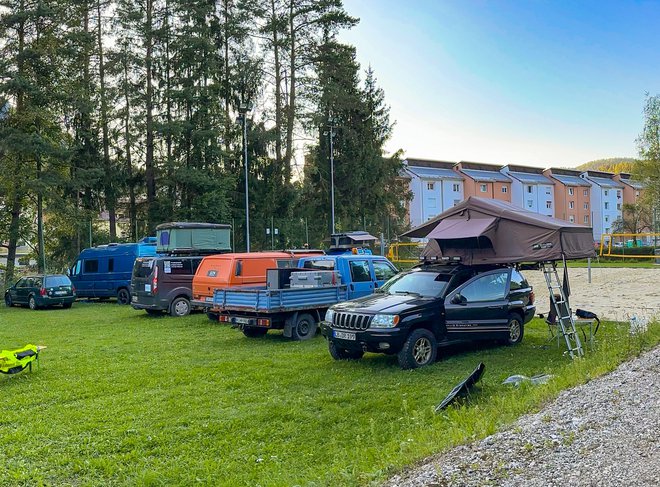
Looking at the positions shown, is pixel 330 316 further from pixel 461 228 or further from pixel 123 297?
pixel 123 297

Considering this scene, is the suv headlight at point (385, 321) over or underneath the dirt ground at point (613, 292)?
over

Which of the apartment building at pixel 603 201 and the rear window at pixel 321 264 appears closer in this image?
the rear window at pixel 321 264

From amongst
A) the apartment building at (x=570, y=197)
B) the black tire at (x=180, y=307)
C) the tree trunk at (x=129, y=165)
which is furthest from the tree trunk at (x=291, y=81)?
the apartment building at (x=570, y=197)

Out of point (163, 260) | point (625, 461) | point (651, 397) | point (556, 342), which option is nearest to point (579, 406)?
point (651, 397)

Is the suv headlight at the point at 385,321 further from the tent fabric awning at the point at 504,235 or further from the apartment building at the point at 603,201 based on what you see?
the apartment building at the point at 603,201

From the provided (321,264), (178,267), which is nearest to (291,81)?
(178,267)

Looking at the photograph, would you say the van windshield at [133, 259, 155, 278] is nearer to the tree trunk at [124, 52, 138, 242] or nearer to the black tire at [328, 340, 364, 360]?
the black tire at [328, 340, 364, 360]

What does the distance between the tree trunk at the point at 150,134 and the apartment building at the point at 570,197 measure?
60.1 m

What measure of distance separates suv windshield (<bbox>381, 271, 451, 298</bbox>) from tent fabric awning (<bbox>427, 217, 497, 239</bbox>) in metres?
0.71

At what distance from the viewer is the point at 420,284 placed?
10.2 m

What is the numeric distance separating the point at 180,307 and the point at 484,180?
58.0 metres

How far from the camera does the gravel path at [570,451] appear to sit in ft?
13.0

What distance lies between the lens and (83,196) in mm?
33250

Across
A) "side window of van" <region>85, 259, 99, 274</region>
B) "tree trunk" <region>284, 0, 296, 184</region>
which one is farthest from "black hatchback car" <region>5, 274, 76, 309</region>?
"tree trunk" <region>284, 0, 296, 184</region>
